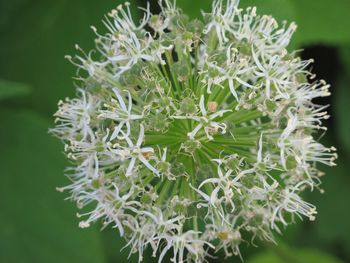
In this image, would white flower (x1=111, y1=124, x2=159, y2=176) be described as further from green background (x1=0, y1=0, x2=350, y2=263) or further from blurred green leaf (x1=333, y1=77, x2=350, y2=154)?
blurred green leaf (x1=333, y1=77, x2=350, y2=154)

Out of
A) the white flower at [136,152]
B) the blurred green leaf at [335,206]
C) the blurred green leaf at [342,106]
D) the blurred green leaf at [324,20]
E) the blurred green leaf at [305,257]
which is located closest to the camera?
the white flower at [136,152]

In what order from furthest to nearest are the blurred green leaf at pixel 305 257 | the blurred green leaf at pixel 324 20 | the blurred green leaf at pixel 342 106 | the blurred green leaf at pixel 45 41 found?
1. the blurred green leaf at pixel 342 106
2. the blurred green leaf at pixel 305 257
3. the blurred green leaf at pixel 45 41
4. the blurred green leaf at pixel 324 20

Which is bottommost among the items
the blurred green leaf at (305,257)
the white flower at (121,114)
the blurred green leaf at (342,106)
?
the blurred green leaf at (305,257)

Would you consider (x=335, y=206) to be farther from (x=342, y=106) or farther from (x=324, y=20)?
(x=324, y=20)

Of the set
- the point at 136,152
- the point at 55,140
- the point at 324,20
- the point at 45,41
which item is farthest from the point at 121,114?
the point at 45,41

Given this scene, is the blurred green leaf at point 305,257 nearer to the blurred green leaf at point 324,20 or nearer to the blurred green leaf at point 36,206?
the blurred green leaf at point 36,206

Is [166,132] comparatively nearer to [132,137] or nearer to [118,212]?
[132,137]

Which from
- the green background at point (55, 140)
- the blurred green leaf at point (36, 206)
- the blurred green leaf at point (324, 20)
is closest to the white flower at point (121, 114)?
the green background at point (55, 140)

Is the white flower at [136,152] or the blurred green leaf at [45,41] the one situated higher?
the blurred green leaf at [45,41]
